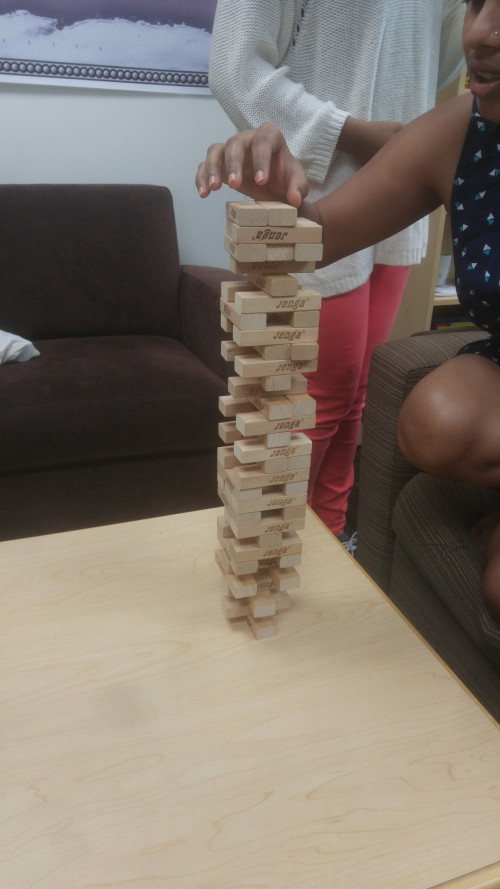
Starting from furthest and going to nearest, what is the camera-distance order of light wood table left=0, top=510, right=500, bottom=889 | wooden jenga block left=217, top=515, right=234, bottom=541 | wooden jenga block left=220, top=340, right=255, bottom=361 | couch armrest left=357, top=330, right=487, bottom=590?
couch armrest left=357, top=330, right=487, bottom=590 < wooden jenga block left=217, top=515, right=234, bottom=541 < wooden jenga block left=220, top=340, right=255, bottom=361 < light wood table left=0, top=510, right=500, bottom=889

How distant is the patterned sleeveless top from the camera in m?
0.98

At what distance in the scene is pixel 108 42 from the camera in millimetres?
1939

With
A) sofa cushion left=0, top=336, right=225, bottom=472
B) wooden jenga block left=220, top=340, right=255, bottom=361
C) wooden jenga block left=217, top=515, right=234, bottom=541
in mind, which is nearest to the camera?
wooden jenga block left=220, top=340, right=255, bottom=361

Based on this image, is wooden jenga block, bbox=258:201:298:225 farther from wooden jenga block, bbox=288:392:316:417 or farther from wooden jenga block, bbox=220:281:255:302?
wooden jenga block, bbox=288:392:316:417

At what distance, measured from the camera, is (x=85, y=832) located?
634mm

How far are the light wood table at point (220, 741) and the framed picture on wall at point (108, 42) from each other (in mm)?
1533

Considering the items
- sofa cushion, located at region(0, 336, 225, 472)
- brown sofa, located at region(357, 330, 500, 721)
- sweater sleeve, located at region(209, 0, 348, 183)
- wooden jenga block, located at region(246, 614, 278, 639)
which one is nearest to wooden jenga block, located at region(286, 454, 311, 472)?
wooden jenga block, located at region(246, 614, 278, 639)

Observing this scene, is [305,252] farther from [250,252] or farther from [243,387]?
[243,387]

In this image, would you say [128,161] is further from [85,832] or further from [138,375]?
[85,832]

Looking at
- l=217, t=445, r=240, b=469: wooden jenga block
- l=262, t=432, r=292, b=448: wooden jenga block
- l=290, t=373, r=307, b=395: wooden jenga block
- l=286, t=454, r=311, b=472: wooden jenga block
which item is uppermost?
l=290, t=373, r=307, b=395: wooden jenga block

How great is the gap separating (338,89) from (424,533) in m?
0.76

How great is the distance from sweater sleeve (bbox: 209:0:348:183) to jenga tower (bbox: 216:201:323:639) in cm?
42

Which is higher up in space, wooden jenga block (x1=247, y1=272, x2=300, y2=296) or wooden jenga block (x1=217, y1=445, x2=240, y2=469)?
wooden jenga block (x1=247, y1=272, x2=300, y2=296)

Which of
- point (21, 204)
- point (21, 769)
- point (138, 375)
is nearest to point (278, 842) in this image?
point (21, 769)
